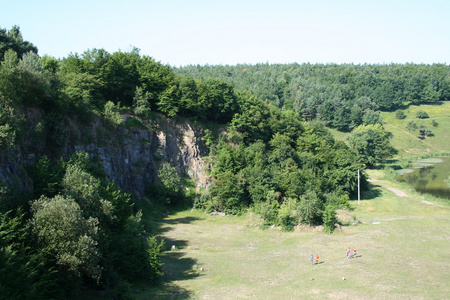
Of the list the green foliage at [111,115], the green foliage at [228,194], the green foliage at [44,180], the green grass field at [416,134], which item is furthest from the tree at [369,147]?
the green foliage at [44,180]

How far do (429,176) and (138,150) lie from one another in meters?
73.7

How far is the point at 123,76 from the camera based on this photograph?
6378 cm

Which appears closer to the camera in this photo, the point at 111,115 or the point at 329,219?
the point at 329,219

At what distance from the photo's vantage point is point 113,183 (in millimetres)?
39125

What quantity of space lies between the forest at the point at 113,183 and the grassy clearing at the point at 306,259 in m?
3.47

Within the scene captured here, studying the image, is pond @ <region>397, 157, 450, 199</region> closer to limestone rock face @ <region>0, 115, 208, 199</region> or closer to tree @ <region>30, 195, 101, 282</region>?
limestone rock face @ <region>0, 115, 208, 199</region>

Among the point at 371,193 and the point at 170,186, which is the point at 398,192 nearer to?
the point at 371,193

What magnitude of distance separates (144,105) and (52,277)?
41048mm

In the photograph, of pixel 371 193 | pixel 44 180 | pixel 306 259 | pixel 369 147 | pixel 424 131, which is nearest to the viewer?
pixel 44 180

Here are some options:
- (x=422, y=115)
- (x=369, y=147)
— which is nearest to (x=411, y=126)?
(x=422, y=115)

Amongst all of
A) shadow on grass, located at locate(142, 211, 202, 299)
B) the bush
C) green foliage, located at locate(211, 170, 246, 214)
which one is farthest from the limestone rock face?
the bush

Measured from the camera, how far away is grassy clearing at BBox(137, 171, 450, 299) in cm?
2994

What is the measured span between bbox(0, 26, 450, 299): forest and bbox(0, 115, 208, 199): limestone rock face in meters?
1.39

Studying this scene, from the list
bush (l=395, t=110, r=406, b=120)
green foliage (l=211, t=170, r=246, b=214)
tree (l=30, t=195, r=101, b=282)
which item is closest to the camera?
tree (l=30, t=195, r=101, b=282)
